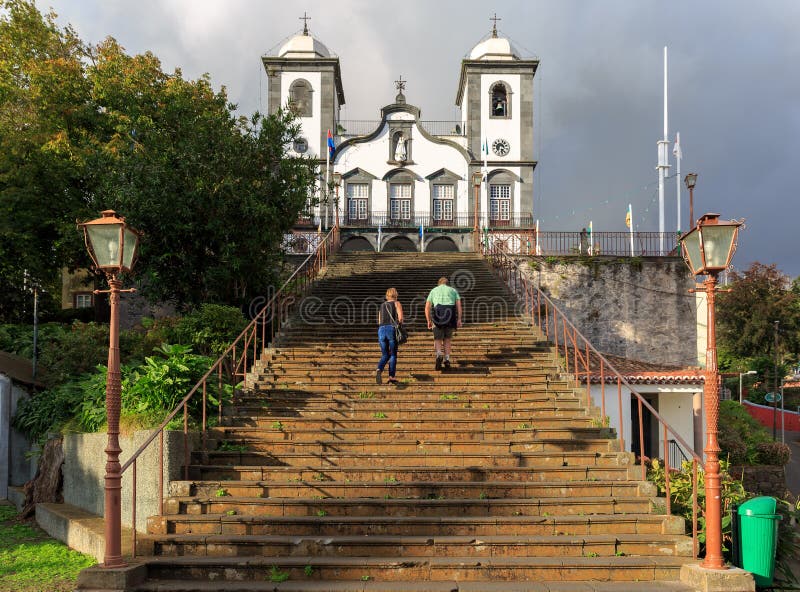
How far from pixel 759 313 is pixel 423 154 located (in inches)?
778

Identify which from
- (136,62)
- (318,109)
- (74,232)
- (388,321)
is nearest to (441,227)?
(318,109)

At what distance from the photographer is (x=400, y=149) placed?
39844 millimetres

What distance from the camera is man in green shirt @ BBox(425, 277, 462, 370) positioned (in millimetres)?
11852

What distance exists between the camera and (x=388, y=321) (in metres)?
11.4

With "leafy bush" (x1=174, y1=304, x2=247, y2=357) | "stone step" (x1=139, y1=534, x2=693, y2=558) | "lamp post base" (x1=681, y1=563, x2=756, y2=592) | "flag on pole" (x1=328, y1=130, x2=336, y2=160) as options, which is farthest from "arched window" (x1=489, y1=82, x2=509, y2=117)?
"lamp post base" (x1=681, y1=563, x2=756, y2=592)

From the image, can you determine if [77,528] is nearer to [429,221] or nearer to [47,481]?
[47,481]

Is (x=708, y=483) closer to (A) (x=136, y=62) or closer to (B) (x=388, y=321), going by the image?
(B) (x=388, y=321)

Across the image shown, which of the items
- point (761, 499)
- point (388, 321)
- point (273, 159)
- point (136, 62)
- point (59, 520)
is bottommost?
point (59, 520)

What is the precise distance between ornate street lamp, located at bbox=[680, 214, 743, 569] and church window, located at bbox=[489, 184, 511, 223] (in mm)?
31532

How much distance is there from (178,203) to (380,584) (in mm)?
10204

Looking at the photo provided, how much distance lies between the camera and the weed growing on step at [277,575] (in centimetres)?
705

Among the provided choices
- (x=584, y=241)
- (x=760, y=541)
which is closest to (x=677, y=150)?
(x=584, y=241)

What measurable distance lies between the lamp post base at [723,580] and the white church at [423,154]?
29819mm

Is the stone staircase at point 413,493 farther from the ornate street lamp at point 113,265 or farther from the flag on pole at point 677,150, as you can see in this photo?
the flag on pole at point 677,150
